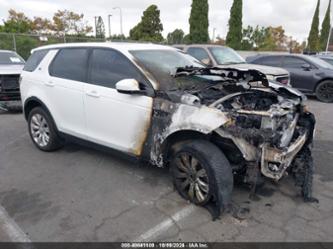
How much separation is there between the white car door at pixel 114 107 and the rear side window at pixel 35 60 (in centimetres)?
128

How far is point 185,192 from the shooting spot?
340cm

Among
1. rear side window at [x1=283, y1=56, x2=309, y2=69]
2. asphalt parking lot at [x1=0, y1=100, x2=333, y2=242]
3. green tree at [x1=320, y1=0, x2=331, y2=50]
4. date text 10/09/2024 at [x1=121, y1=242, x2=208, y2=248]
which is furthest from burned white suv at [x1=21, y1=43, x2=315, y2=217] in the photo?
green tree at [x1=320, y1=0, x2=331, y2=50]

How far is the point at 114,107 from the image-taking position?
3746mm

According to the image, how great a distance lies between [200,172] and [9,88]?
6945mm

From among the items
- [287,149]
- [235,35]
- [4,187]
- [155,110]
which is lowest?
[4,187]

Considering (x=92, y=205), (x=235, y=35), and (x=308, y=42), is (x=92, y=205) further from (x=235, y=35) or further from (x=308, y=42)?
(x=308, y=42)

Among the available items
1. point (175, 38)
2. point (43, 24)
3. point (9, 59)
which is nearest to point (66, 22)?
point (43, 24)

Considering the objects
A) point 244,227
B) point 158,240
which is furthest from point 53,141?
point 244,227

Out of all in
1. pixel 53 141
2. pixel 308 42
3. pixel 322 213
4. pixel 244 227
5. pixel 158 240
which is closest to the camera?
pixel 158 240

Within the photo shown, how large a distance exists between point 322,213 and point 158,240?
6.00 feet

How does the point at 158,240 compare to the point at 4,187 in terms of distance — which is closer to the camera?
the point at 158,240

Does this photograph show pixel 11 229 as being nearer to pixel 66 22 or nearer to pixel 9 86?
pixel 9 86

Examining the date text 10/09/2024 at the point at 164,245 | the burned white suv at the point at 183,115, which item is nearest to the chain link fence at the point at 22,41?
the burned white suv at the point at 183,115

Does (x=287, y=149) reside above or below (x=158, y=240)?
above
